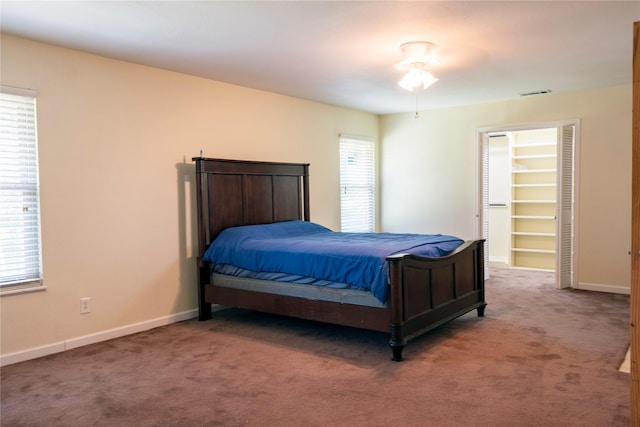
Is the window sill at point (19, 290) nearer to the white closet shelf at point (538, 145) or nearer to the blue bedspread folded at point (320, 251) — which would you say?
the blue bedspread folded at point (320, 251)

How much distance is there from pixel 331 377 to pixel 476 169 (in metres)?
4.13

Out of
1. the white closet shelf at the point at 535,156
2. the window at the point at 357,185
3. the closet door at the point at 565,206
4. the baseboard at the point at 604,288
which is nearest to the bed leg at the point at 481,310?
the closet door at the point at 565,206

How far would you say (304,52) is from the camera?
3.87 meters

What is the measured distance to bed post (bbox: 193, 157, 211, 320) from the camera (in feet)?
14.6

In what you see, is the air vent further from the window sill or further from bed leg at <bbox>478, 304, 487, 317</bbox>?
the window sill

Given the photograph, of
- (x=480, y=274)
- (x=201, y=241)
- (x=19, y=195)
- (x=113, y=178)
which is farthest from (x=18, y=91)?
(x=480, y=274)

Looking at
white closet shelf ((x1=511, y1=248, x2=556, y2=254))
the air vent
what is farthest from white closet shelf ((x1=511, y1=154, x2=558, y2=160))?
the air vent

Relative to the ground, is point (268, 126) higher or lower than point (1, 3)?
lower

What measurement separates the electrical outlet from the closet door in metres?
4.99

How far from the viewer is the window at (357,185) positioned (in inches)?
258

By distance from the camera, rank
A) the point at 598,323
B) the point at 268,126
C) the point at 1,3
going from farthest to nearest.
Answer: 1. the point at 268,126
2. the point at 598,323
3. the point at 1,3

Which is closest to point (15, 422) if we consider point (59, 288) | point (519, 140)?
point (59, 288)

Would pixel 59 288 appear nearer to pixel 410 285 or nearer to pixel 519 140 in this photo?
pixel 410 285

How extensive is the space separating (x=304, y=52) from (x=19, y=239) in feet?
8.35
